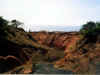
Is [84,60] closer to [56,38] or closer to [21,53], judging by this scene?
[21,53]

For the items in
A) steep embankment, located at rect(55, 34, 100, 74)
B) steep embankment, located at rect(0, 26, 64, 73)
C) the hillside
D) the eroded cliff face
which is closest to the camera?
steep embankment, located at rect(55, 34, 100, 74)

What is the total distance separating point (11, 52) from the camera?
53.5 feet

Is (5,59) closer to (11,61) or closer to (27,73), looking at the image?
(11,61)

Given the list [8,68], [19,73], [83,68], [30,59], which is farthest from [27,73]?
[30,59]

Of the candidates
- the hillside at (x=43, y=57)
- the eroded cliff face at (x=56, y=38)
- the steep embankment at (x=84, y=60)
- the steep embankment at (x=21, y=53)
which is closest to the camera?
the steep embankment at (x=84, y=60)

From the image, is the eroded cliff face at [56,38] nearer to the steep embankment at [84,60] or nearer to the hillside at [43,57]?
the hillside at [43,57]

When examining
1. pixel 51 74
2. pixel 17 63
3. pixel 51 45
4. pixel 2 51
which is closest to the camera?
pixel 51 74

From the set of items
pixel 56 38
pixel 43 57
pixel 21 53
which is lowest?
pixel 43 57

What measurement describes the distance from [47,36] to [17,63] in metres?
19.1

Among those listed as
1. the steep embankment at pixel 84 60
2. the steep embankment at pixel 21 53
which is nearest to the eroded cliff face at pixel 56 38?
the steep embankment at pixel 84 60

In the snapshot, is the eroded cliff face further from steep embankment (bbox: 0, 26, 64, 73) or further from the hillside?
steep embankment (bbox: 0, 26, 64, 73)

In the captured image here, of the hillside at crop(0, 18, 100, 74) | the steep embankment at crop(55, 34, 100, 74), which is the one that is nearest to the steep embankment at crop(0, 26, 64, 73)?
the hillside at crop(0, 18, 100, 74)

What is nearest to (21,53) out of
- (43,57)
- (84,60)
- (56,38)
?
(43,57)

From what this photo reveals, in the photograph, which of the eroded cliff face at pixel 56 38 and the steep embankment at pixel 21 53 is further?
the eroded cliff face at pixel 56 38
